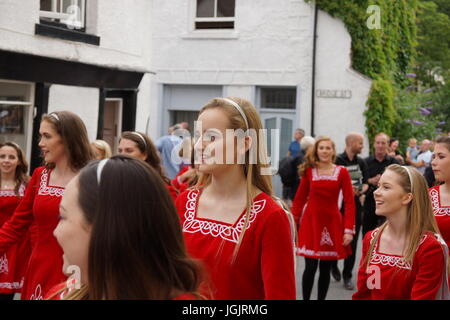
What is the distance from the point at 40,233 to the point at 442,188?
3.12 metres

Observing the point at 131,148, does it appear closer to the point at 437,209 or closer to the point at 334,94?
the point at 437,209

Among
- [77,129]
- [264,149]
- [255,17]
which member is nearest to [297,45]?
[255,17]

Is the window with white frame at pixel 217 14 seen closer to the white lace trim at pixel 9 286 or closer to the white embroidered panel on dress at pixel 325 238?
the white embroidered panel on dress at pixel 325 238

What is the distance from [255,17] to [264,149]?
17.0m

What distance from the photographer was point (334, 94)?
1934 cm

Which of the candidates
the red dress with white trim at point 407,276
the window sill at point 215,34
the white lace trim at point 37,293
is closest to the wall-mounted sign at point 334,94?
the window sill at point 215,34

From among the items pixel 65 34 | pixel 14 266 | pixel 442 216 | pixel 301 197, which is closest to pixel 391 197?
pixel 442 216

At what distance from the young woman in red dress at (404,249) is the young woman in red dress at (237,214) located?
1.36 m

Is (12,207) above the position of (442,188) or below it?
below

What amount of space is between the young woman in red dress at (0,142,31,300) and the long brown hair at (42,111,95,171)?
1763 millimetres

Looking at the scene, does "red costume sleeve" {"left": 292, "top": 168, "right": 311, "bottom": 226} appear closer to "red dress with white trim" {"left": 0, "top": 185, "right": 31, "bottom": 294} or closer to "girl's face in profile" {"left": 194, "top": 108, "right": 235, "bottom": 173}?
"red dress with white trim" {"left": 0, "top": 185, "right": 31, "bottom": 294}

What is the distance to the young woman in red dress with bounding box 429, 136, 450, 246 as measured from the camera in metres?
5.61

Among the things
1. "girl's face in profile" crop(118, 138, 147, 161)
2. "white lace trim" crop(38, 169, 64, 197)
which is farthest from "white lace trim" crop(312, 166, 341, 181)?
"white lace trim" crop(38, 169, 64, 197)

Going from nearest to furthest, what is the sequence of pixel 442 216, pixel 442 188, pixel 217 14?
1. pixel 442 216
2. pixel 442 188
3. pixel 217 14
